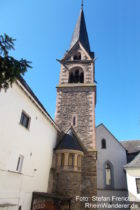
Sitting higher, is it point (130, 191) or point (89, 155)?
point (89, 155)

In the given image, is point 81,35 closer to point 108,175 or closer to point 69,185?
point 108,175

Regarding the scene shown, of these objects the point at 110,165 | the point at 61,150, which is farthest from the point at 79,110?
the point at 110,165

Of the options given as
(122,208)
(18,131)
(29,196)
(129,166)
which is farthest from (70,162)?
(122,208)

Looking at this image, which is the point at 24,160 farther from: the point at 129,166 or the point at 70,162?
the point at 129,166

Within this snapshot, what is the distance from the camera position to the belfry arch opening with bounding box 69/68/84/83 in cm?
2027

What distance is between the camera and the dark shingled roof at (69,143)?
13.5 meters

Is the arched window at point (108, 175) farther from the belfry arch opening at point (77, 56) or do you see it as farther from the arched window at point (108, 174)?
the belfry arch opening at point (77, 56)

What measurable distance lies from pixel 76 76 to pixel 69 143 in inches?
391

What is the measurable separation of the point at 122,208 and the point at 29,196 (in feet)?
43.0

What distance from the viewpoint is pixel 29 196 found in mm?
9305

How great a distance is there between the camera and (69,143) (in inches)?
543

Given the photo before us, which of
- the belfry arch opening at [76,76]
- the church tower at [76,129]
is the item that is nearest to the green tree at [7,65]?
the church tower at [76,129]

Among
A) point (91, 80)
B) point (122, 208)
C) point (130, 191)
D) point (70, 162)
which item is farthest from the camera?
point (91, 80)

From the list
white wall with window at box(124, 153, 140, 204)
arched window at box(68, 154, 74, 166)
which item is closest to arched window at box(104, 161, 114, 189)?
white wall with window at box(124, 153, 140, 204)
